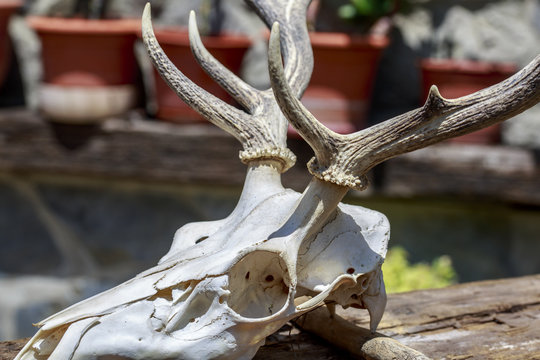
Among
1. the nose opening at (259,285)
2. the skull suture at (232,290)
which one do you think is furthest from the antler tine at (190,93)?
the nose opening at (259,285)

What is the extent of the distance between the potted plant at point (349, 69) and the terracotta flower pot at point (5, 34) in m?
0.98

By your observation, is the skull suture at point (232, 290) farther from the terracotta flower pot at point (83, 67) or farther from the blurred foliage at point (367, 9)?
the terracotta flower pot at point (83, 67)

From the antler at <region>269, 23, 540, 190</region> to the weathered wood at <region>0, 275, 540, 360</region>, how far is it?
29 centimetres

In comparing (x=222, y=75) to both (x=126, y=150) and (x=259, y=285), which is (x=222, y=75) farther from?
(x=126, y=150)

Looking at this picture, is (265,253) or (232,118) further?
(232,118)

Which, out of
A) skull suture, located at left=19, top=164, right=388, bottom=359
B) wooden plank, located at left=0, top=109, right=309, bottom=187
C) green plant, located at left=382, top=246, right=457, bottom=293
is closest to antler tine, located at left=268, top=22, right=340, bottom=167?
skull suture, located at left=19, top=164, right=388, bottom=359

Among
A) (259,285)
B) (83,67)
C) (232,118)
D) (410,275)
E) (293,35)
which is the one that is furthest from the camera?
(83,67)

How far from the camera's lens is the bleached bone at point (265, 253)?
992 mm

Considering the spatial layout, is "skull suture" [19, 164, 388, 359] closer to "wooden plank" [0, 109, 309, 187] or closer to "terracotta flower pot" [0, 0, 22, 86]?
"wooden plank" [0, 109, 309, 187]

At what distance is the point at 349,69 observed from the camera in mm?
2312

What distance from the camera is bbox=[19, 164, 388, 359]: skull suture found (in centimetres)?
100

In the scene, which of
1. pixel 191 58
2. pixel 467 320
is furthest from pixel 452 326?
pixel 191 58

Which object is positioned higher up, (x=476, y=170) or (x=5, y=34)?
(x=5, y=34)

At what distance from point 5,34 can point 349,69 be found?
1124 mm
